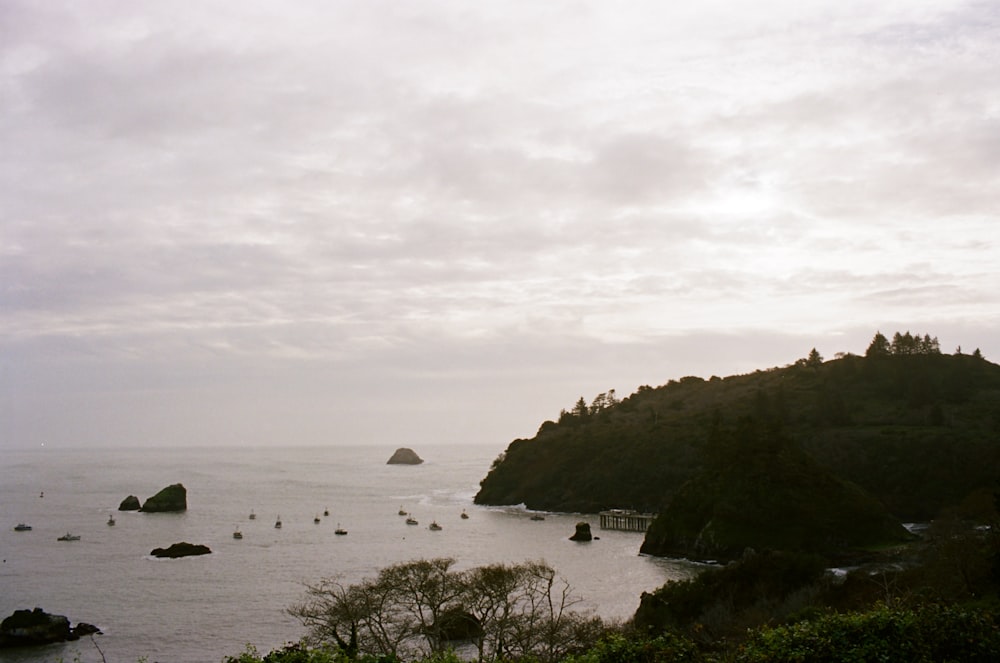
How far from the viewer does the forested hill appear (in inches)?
4631

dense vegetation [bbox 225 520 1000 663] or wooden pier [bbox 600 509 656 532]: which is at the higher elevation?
dense vegetation [bbox 225 520 1000 663]

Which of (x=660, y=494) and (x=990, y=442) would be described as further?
(x=660, y=494)

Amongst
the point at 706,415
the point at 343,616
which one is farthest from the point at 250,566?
the point at 706,415

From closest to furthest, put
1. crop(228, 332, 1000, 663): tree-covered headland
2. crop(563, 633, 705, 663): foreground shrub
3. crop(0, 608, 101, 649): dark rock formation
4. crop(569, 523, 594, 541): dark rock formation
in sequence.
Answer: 1. crop(563, 633, 705, 663): foreground shrub
2. crop(228, 332, 1000, 663): tree-covered headland
3. crop(0, 608, 101, 649): dark rock formation
4. crop(569, 523, 594, 541): dark rock formation

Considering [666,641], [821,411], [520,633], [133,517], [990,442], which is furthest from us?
[821,411]

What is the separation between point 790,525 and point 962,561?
48452 mm

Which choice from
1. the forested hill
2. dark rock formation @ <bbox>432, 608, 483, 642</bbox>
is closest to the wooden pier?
the forested hill

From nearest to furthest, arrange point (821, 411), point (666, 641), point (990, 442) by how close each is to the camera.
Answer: point (666, 641) < point (990, 442) < point (821, 411)

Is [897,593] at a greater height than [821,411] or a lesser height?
lesser

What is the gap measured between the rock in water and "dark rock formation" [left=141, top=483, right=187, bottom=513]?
312 ft

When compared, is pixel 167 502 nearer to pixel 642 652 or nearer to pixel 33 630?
pixel 33 630

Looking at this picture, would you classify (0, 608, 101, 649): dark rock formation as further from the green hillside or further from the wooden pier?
the wooden pier

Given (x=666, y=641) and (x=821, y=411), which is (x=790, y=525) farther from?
(x=666, y=641)

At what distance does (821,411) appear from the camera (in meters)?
150
